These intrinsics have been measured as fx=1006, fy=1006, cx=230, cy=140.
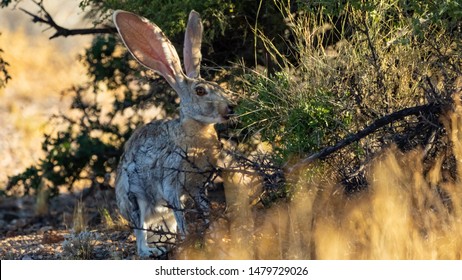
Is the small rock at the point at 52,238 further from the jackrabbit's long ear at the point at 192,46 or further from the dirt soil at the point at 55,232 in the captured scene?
the jackrabbit's long ear at the point at 192,46

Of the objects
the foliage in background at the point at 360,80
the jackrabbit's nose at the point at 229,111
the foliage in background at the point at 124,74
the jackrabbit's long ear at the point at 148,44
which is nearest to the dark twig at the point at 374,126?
the foliage in background at the point at 360,80

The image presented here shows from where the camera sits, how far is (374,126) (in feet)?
21.0

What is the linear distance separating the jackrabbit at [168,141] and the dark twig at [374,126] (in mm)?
1127

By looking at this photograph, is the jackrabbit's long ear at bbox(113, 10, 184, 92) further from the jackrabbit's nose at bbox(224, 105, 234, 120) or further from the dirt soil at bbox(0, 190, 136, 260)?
the dirt soil at bbox(0, 190, 136, 260)

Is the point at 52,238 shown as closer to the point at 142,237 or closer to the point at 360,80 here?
the point at 142,237

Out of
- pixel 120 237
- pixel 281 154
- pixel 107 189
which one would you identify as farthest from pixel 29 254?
pixel 107 189

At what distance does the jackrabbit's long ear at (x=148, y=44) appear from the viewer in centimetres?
768

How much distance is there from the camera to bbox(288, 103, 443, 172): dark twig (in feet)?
20.8

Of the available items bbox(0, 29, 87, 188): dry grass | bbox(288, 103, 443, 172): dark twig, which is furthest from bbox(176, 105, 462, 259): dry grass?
bbox(0, 29, 87, 188): dry grass

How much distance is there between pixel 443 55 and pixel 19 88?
1179cm

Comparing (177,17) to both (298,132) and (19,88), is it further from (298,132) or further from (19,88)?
(19,88)

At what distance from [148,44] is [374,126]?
2.20 m

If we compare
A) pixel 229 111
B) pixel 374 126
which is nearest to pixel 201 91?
pixel 229 111
